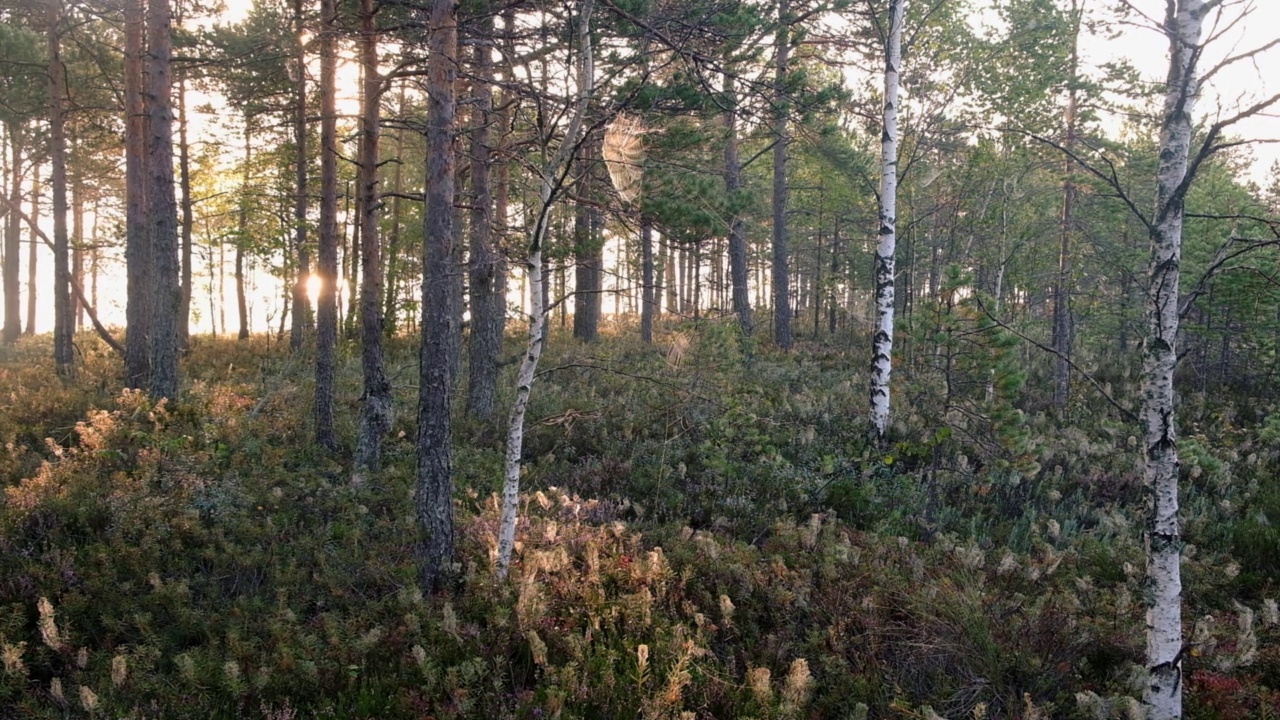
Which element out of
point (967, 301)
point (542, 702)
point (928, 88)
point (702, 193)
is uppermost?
point (928, 88)

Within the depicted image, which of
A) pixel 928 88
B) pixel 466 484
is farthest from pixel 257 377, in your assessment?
pixel 928 88

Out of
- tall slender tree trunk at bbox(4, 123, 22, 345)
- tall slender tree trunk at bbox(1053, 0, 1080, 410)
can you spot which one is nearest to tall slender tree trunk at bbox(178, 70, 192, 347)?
tall slender tree trunk at bbox(4, 123, 22, 345)

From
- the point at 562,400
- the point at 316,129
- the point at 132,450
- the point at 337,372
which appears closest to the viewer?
the point at 132,450

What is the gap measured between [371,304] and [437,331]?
358 centimetres

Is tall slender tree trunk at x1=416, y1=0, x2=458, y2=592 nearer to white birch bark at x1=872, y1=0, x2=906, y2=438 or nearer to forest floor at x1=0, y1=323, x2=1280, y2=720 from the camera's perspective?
forest floor at x1=0, y1=323, x2=1280, y2=720

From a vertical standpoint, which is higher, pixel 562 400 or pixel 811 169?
pixel 811 169

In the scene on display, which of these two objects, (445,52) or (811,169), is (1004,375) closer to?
(445,52)

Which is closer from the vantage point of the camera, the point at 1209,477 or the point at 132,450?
the point at 132,450

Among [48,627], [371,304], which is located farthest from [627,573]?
[371,304]

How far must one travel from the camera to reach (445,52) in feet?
19.3

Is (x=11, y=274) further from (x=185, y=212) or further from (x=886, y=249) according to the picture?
(x=886, y=249)

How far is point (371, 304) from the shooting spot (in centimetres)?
897

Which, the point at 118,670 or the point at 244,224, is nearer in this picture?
the point at 118,670

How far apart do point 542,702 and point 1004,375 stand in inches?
209
